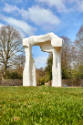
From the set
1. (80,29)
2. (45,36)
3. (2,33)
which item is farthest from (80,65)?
(2,33)

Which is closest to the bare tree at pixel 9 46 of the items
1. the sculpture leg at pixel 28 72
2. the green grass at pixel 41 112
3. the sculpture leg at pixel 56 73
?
the sculpture leg at pixel 28 72

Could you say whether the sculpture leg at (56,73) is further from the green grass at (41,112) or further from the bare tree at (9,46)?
the bare tree at (9,46)

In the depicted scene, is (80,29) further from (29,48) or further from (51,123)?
(51,123)

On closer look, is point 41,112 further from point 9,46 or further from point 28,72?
point 9,46

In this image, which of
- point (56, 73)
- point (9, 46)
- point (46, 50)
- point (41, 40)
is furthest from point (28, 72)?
point (9, 46)

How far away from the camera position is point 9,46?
864 inches

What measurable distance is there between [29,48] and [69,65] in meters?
11.1

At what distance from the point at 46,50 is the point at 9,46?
30.7 feet

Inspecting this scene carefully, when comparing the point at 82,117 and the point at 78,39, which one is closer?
the point at 82,117

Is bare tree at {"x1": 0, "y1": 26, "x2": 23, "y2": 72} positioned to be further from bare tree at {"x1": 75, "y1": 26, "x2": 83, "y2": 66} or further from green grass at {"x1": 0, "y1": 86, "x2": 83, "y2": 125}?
green grass at {"x1": 0, "y1": 86, "x2": 83, "y2": 125}

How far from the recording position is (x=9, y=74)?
2127 centimetres

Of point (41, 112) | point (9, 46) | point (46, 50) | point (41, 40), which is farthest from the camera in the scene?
point (9, 46)

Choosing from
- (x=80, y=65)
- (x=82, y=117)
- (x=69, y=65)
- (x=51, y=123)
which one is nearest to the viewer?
(x=51, y=123)

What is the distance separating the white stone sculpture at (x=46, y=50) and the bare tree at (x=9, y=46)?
7.75m
